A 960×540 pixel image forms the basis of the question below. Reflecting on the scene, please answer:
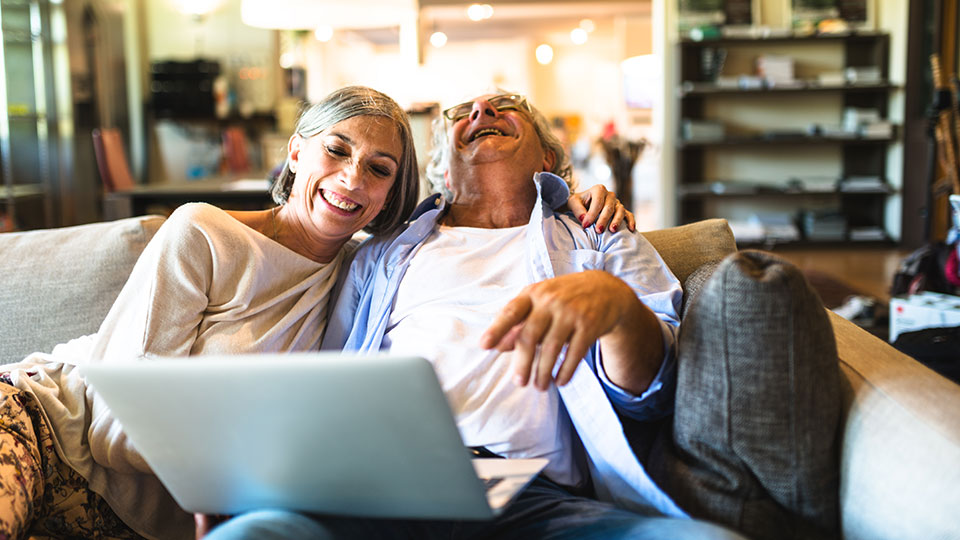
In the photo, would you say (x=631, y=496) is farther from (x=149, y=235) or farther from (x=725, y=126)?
(x=725, y=126)

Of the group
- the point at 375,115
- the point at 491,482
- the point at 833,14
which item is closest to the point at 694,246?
the point at 375,115

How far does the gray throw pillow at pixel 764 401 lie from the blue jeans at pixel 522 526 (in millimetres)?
109

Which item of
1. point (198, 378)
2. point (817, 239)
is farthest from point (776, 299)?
point (817, 239)

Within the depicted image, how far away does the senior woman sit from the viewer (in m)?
1.40

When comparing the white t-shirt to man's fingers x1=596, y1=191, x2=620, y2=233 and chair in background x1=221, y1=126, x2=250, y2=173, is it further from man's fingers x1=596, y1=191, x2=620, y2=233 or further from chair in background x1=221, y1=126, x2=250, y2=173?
chair in background x1=221, y1=126, x2=250, y2=173

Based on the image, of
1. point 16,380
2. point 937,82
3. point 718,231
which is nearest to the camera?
point 16,380

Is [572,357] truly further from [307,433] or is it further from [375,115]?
[375,115]

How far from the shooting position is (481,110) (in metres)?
1.89

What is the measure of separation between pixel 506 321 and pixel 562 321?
0.07 m

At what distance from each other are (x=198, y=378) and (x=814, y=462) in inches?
30.6

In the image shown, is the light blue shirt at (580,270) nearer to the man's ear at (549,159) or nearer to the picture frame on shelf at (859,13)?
the man's ear at (549,159)

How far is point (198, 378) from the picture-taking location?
933 mm

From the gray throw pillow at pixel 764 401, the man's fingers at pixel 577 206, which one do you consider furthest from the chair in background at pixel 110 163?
the gray throw pillow at pixel 764 401

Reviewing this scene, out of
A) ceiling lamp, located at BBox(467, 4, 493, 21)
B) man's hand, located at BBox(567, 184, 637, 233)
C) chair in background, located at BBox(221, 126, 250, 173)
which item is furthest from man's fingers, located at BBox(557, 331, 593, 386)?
ceiling lamp, located at BBox(467, 4, 493, 21)
